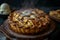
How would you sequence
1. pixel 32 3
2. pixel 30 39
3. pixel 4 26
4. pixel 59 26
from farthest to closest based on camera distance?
1. pixel 32 3
2. pixel 59 26
3. pixel 4 26
4. pixel 30 39

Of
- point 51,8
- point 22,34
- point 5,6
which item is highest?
point 5,6

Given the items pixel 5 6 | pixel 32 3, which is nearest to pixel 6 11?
pixel 5 6

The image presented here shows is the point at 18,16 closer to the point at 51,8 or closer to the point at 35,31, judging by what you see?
the point at 35,31

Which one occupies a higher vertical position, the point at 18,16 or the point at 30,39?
the point at 18,16

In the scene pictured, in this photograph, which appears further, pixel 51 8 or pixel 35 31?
pixel 51 8

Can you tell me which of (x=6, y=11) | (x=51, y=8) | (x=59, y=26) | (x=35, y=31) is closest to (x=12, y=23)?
(x=35, y=31)

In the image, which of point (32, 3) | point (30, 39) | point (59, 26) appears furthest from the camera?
point (32, 3)
